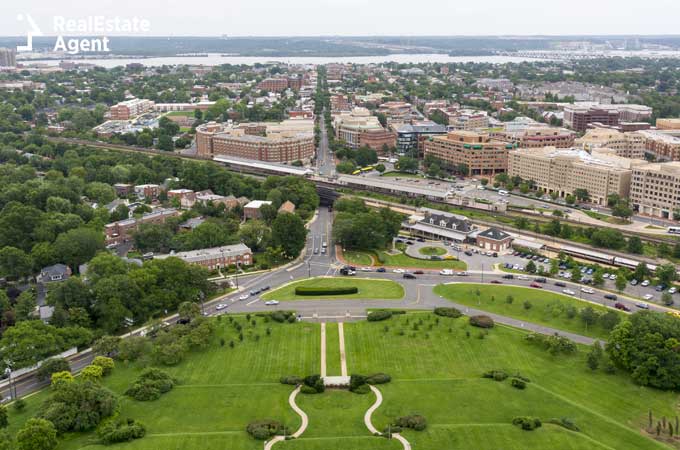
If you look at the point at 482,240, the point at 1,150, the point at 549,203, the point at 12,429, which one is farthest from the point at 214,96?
the point at 12,429

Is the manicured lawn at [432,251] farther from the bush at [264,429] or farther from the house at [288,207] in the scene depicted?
the bush at [264,429]

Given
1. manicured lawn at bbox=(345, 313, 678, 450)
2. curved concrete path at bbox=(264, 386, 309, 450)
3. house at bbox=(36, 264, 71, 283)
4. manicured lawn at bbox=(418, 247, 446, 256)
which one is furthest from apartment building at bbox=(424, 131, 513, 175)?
curved concrete path at bbox=(264, 386, 309, 450)

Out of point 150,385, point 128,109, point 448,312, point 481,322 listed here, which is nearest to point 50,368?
point 150,385


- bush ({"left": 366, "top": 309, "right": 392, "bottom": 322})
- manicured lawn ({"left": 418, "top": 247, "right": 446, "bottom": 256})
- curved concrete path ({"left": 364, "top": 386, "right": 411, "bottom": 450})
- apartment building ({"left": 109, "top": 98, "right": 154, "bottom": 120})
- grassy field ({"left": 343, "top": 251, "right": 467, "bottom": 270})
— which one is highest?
apartment building ({"left": 109, "top": 98, "right": 154, "bottom": 120})

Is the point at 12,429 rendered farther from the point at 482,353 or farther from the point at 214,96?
the point at 214,96

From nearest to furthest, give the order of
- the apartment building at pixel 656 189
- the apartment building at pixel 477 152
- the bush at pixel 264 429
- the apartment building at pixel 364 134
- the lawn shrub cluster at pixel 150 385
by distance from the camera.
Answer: the bush at pixel 264 429 → the lawn shrub cluster at pixel 150 385 → the apartment building at pixel 656 189 → the apartment building at pixel 477 152 → the apartment building at pixel 364 134

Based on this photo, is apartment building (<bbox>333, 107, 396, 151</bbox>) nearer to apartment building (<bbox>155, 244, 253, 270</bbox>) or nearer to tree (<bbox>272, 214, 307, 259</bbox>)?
tree (<bbox>272, 214, 307, 259</bbox>)

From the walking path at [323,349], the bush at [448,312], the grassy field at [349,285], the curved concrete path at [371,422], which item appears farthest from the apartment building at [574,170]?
the curved concrete path at [371,422]
